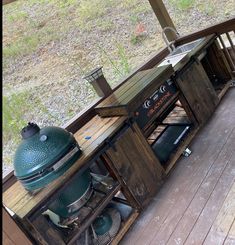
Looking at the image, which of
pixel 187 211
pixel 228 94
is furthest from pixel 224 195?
pixel 228 94

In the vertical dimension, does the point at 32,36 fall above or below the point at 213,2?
above

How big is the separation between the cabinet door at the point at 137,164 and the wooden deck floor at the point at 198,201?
A: 0.50ft

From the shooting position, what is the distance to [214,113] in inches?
132

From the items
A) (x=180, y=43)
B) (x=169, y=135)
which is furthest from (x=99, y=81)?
(x=180, y=43)

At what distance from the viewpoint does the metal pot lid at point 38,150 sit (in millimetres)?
1979

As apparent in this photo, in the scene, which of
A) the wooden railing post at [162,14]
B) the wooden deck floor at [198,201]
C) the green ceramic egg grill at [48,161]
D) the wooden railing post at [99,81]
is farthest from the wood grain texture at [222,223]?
the wooden railing post at [162,14]

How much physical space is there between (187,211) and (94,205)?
714 millimetres

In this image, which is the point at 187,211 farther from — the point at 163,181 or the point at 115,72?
the point at 115,72

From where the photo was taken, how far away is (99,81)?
3059 mm

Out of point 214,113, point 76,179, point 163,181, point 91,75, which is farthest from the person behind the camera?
point 214,113

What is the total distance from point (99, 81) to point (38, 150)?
1.26 meters

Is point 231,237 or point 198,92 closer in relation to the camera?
point 231,237

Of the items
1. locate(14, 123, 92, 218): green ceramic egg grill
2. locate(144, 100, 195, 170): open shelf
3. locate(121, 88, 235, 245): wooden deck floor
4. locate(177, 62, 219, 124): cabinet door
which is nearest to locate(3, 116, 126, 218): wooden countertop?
locate(14, 123, 92, 218): green ceramic egg grill

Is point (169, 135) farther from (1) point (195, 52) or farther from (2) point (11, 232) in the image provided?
(2) point (11, 232)
